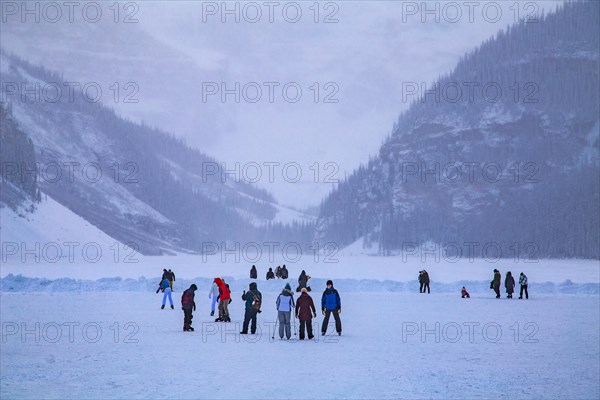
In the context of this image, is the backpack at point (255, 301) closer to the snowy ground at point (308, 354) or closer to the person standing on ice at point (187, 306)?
the snowy ground at point (308, 354)

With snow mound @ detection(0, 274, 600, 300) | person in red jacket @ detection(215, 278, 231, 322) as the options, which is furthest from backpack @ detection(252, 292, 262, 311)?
snow mound @ detection(0, 274, 600, 300)

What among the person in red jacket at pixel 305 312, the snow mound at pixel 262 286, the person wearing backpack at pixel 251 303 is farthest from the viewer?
the snow mound at pixel 262 286

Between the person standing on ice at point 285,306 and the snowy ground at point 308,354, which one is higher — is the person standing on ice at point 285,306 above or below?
above

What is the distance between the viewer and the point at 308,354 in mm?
18344

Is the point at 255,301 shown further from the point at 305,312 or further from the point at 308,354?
the point at 308,354

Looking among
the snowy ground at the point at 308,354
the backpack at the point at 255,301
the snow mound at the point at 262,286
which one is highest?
the backpack at the point at 255,301

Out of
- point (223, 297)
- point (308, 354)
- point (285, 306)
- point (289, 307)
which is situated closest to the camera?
point (308, 354)

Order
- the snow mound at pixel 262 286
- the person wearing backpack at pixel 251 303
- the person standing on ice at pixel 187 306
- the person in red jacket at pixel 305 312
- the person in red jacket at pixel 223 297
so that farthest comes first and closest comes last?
the snow mound at pixel 262 286 < the person in red jacket at pixel 223 297 < the person standing on ice at pixel 187 306 < the person wearing backpack at pixel 251 303 < the person in red jacket at pixel 305 312

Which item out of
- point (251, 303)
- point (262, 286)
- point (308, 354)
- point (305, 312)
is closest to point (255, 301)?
point (251, 303)

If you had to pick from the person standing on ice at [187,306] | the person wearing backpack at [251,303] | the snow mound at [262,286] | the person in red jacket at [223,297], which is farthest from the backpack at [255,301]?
the snow mound at [262,286]

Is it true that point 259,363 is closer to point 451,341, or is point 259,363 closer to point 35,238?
point 451,341

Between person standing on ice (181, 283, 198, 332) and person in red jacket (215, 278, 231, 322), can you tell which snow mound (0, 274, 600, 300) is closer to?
person in red jacket (215, 278, 231, 322)

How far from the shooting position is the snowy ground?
13961mm

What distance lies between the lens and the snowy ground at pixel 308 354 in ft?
45.8
